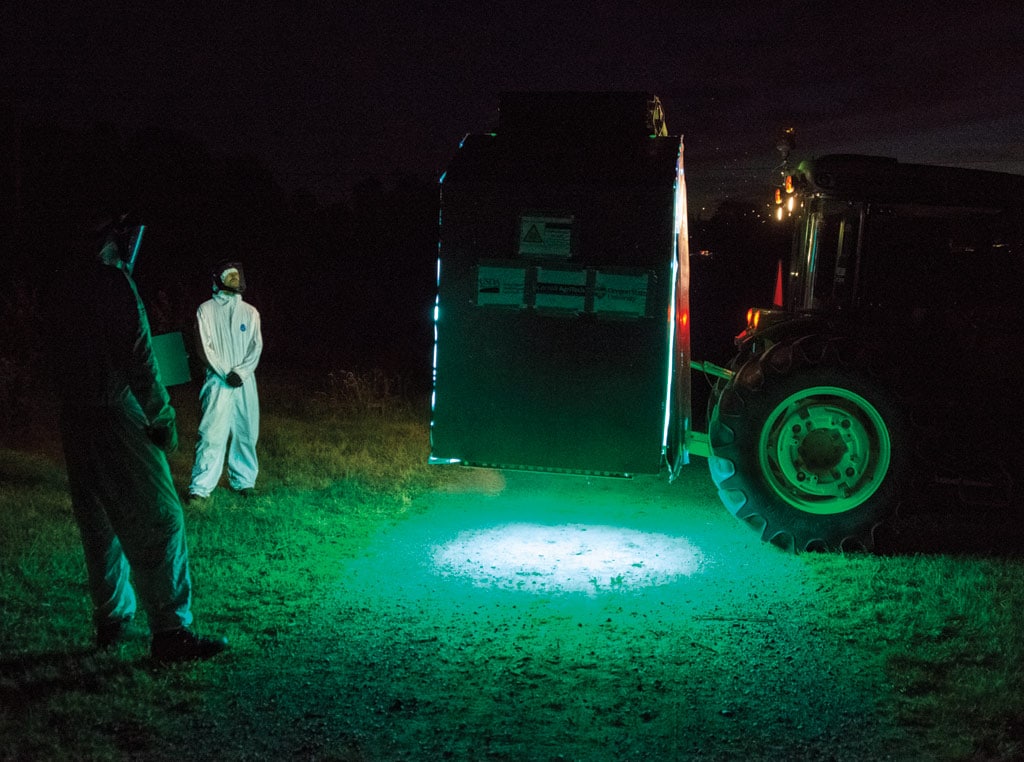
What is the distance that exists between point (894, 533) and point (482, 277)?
11.0 ft

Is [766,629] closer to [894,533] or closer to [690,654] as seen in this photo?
[690,654]

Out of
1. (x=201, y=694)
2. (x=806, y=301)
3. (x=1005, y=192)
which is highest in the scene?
(x=1005, y=192)

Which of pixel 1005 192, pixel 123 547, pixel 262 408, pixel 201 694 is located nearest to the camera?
pixel 201 694

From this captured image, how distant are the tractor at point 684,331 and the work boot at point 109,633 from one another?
8.32 feet

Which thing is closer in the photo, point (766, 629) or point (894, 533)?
point (766, 629)

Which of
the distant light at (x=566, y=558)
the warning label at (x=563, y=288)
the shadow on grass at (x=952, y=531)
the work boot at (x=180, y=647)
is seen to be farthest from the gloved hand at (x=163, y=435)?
the shadow on grass at (x=952, y=531)

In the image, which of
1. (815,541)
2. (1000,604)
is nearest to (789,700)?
(1000,604)

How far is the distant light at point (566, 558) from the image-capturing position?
6201 millimetres

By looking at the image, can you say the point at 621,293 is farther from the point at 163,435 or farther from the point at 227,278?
the point at 227,278

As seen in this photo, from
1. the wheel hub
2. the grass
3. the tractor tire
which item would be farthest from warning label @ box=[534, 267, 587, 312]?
the grass

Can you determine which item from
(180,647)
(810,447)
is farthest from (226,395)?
(810,447)

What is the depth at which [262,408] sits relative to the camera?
43.4 ft

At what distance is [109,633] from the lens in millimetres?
5051

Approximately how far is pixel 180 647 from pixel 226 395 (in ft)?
11.8
